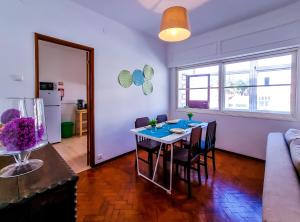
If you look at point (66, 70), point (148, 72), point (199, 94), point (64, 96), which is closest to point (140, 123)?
point (148, 72)

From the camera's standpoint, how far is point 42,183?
823 millimetres

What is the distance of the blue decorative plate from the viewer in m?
3.57

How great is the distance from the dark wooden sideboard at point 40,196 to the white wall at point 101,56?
1639 mm

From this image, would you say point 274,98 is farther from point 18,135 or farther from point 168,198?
point 18,135

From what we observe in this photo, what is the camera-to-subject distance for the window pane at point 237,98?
3.36m

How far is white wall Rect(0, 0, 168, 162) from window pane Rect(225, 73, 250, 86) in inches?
65.0

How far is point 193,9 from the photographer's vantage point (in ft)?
8.89

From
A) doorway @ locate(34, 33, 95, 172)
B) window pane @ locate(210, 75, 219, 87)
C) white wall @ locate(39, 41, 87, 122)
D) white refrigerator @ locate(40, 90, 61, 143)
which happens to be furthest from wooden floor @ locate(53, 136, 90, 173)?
window pane @ locate(210, 75, 219, 87)

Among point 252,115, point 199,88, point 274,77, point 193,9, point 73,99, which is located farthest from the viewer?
point 73,99

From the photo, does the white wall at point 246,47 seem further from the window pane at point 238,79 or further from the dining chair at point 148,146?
the dining chair at point 148,146

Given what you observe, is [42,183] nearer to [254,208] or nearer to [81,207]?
[81,207]

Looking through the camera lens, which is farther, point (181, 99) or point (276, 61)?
point (181, 99)

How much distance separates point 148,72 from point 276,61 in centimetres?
261

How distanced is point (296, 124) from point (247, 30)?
6.41 feet
